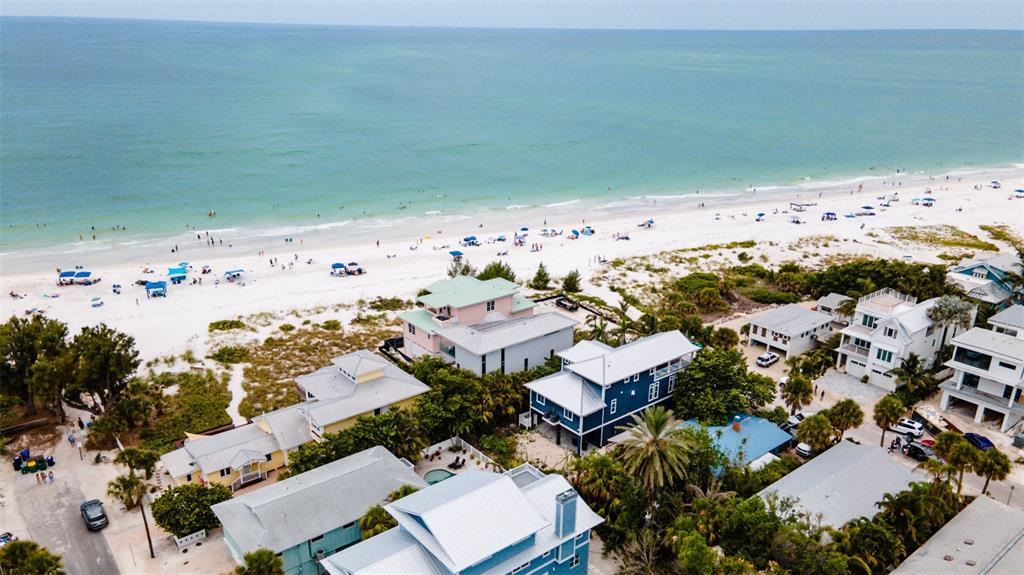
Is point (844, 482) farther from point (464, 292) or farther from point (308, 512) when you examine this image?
point (464, 292)

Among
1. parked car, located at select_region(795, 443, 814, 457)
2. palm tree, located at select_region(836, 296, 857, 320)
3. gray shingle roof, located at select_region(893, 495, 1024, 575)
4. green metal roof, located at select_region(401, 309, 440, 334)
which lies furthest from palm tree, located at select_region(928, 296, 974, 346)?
green metal roof, located at select_region(401, 309, 440, 334)

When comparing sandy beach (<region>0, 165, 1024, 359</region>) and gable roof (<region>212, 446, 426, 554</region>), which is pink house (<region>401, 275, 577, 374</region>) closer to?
gable roof (<region>212, 446, 426, 554</region>)

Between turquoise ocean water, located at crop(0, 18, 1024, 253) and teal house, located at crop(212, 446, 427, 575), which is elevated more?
turquoise ocean water, located at crop(0, 18, 1024, 253)

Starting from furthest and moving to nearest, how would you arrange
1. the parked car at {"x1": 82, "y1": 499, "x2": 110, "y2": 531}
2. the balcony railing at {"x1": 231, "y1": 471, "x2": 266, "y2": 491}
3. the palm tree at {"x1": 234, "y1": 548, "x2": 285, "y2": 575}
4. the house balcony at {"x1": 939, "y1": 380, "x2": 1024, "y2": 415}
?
the house balcony at {"x1": 939, "y1": 380, "x2": 1024, "y2": 415} < the balcony railing at {"x1": 231, "y1": 471, "x2": 266, "y2": 491} < the parked car at {"x1": 82, "y1": 499, "x2": 110, "y2": 531} < the palm tree at {"x1": 234, "y1": 548, "x2": 285, "y2": 575}

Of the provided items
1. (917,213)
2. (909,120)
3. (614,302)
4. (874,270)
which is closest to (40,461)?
(614,302)

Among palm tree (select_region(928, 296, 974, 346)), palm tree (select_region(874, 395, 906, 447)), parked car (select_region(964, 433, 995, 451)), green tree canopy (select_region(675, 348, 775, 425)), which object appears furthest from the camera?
palm tree (select_region(928, 296, 974, 346))

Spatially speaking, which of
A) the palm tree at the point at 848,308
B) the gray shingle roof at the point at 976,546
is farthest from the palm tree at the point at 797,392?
the palm tree at the point at 848,308

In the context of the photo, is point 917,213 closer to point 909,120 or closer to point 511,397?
point 511,397
